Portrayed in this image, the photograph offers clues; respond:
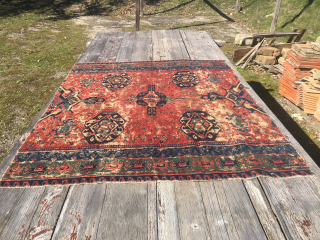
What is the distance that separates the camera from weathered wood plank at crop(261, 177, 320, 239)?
1.39 metres

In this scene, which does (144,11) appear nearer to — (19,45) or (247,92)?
(19,45)

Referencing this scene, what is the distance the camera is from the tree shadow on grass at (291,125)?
3.14 metres

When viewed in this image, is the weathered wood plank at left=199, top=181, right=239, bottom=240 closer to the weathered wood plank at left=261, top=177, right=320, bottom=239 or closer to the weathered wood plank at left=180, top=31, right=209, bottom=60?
the weathered wood plank at left=261, top=177, right=320, bottom=239

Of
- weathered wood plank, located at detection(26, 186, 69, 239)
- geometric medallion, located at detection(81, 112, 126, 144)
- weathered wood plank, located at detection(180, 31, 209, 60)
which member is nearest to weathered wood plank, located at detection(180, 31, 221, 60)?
weathered wood plank, located at detection(180, 31, 209, 60)

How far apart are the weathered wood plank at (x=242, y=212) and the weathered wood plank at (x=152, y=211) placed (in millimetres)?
547

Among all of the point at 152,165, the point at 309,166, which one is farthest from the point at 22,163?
the point at 309,166

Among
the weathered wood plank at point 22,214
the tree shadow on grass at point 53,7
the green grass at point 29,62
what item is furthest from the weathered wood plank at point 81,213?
the tree shadow on grass at point 53,7

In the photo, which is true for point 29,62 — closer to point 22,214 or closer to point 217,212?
point 22,214

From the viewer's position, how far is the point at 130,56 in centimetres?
372

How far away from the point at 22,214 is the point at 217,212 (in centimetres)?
138

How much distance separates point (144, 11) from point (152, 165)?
382 inches

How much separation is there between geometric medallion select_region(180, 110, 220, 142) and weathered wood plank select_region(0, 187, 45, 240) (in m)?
1.41

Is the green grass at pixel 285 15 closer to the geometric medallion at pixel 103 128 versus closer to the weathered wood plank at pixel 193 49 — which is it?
the weathered wood plank at pixel 193 49

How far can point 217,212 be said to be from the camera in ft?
4.94
